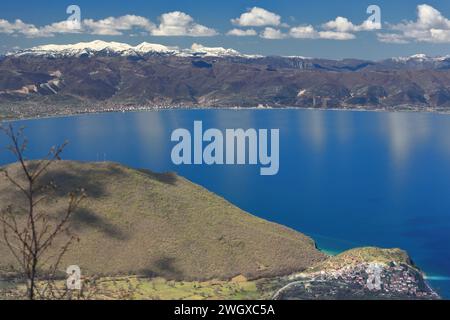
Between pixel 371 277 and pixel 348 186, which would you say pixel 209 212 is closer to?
pixel 371 277

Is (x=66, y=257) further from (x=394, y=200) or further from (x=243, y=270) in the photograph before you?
(x=394, y=200)

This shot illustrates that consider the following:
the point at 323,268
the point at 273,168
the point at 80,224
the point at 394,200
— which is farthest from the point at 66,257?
the point at 273,168
